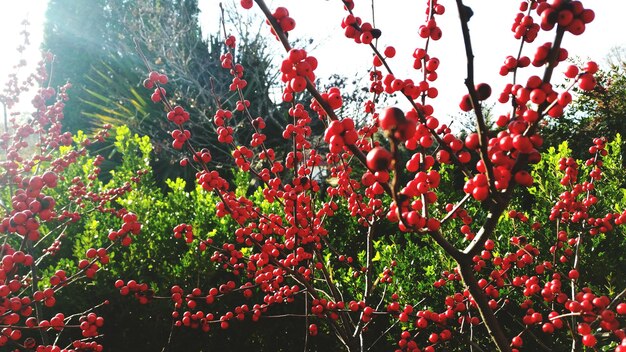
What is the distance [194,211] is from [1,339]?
2.64 meters

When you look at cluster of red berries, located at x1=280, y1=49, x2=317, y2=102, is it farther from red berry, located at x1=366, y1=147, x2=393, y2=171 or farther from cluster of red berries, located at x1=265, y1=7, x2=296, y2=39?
red berry, located at x1=366, y1=147, x2=393, y2=171

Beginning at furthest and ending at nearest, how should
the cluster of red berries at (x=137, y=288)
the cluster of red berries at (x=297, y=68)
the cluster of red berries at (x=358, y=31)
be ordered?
the cluster of red berries at (x=137, y=288) < the cluster of red berries at (x=358, y=31) < the cluster of red berries at (x=297, y=68)

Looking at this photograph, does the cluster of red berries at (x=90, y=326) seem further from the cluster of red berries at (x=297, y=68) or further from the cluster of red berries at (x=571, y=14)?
the cluster of red berries at (x=571, y=14)

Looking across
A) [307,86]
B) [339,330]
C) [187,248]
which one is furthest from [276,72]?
[307,86]

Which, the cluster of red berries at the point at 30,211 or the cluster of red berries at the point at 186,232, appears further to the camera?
the cluster of red berries at the point at 186,232

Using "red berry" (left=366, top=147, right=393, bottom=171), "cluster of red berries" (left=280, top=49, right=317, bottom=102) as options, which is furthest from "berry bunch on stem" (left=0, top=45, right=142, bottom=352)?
"red berry" (left=366, top=147, right=393, bottom=171)

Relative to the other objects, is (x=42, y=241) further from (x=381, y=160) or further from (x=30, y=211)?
(x=381, y=160)


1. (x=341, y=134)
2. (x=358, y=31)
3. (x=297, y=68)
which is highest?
(x=358, y=31)

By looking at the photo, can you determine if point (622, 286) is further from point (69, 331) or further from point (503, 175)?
point (69, 331)

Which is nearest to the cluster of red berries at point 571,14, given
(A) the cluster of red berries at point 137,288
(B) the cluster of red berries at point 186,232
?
(B) the cluster of red berries at point 186,232

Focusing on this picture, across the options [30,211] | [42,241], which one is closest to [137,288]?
[30,211]

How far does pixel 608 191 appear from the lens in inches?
153

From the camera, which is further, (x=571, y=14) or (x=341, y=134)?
(x=341, y=134)

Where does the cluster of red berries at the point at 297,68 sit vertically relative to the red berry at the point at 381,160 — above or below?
above
